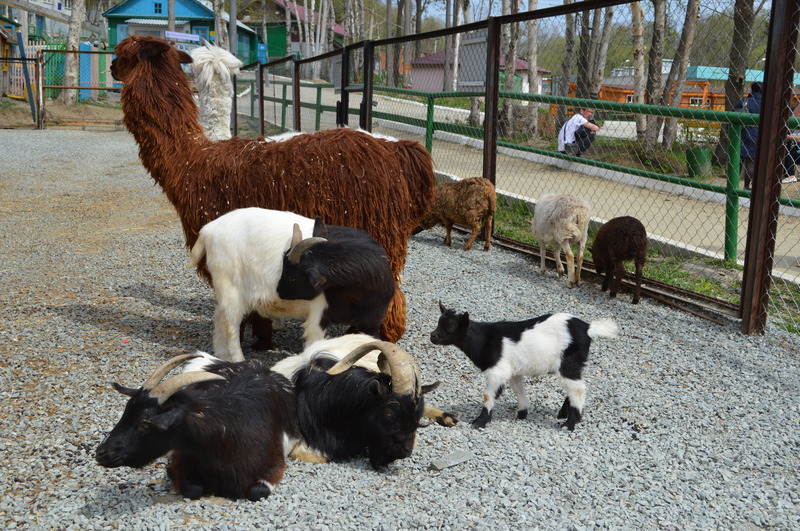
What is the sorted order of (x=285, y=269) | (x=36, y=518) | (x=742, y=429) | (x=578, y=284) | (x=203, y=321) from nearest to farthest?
(x=36, y=518) → (x=742, y=429) → (x=285, y=269) → (x=203, y=321) → (x=578, y=284)

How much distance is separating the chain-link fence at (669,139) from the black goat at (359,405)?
3.09 metres

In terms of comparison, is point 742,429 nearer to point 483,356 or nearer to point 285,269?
point 483,356

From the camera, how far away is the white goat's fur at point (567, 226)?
6914 mm

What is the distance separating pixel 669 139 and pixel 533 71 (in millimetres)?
9572

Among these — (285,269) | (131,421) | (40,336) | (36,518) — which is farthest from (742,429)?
(40,336)

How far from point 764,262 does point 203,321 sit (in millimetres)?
4101

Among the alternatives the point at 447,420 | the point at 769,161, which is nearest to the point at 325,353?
the point at 447,420

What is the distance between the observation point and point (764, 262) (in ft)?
17.6

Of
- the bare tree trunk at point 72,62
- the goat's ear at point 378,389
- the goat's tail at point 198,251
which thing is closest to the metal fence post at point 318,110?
the goat's tail at point 198,251

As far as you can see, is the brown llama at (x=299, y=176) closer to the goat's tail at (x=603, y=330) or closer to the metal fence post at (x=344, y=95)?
the goat's tail at (x=603, y=330)

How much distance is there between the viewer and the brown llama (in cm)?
512

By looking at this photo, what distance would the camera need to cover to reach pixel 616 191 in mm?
9250

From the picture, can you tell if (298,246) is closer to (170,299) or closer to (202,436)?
(202,436)

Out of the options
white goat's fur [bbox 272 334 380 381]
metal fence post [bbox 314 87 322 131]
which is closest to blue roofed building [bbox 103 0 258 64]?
metal fence post [bbox 314 87 322 131]
